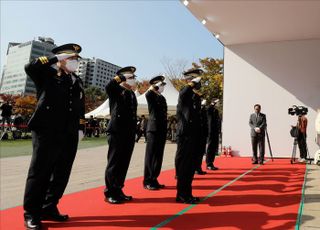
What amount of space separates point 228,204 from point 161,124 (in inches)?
63.5

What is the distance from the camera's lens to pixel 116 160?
11.9 ft

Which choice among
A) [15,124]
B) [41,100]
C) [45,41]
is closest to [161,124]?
[41,100]

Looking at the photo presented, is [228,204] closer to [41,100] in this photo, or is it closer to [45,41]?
[41,100]

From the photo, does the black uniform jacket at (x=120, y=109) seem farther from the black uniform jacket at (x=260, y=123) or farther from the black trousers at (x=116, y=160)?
the black uniform jacket at (x=260, y=123)

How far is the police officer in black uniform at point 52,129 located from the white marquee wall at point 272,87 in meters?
7.53

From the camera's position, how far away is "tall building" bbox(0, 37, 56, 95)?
250 feet

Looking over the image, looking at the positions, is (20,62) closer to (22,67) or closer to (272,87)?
(22,67)

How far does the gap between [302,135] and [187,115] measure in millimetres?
5784

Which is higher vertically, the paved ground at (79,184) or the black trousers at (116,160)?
the black trousers at (116,160)

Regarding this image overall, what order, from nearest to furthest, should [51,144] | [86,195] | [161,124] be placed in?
1. [51,144]
2. [86,195]
3. [161,124]

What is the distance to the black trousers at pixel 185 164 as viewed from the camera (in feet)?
11.7

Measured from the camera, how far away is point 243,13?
7.79 m

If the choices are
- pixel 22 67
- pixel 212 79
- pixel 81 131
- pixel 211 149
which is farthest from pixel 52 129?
pixel 22 67

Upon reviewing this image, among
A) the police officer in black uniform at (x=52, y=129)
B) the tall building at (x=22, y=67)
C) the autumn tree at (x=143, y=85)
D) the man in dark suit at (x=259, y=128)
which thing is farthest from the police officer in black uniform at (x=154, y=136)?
the tall building at (x=22, y=67)
